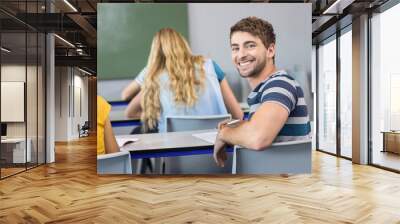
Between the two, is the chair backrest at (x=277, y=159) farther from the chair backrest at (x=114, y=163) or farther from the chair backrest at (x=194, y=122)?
the chair backrest at (x=114, y=163)

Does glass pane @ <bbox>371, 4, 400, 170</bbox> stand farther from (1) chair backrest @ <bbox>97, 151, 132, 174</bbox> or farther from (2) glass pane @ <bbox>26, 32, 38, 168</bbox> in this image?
(2) glass pane @ <bbox>26, 32, 38, 168</bbox>

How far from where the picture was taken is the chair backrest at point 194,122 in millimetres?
6629

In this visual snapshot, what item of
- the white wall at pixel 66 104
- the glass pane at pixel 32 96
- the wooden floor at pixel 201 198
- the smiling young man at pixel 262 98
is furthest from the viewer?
the white wall at pixel 66 104

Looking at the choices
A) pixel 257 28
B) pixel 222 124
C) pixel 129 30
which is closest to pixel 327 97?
pixel 257 28

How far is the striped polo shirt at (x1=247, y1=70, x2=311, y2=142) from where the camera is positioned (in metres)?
6.50

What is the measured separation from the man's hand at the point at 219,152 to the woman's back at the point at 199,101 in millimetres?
483

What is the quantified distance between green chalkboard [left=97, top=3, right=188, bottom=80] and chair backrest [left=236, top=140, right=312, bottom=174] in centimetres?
229

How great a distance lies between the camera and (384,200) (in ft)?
16.6

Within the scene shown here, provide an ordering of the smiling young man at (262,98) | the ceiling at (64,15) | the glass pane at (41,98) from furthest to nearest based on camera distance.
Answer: the glass pane at (41,98), the ceiling at (64,15), the smiling young man at (262,98)

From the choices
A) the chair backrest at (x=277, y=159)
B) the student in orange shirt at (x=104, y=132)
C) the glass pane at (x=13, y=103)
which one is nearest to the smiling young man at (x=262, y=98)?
the chair backrest at (x=277, y=159)

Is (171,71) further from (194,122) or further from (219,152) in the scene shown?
(219,152)

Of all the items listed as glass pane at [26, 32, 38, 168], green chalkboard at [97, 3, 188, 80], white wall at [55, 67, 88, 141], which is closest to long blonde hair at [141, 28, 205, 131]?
green chalkboard at [97, 3, 188, 80]

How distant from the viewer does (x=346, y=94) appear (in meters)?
9.66

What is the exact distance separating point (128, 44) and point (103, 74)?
2.15ft
